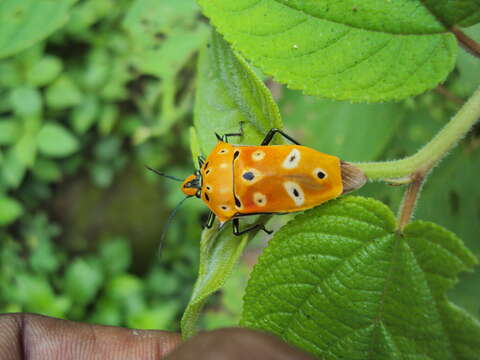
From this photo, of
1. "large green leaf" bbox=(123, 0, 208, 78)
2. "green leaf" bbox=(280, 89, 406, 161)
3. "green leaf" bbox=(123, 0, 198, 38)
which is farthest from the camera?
"large green leaf" bbox=(123, 0, 208, 78)

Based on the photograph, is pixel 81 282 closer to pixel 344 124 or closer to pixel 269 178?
pixel 344 124

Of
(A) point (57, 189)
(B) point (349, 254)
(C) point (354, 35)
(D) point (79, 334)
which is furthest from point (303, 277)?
(A) point (57, 189)

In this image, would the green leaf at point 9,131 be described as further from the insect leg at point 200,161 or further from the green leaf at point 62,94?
the insect leg at point 200,161

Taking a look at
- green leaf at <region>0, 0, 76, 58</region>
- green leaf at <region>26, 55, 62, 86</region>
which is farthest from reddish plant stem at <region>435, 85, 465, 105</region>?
green leaf at <region>26, 55, 62, 86</region>

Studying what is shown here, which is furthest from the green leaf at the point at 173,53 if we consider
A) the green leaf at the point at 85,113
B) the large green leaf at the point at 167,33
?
the green leaf at the point at 85,113

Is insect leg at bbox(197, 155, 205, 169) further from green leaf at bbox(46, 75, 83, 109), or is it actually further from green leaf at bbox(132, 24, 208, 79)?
green leaf at bbox(46, 75, 83, 109)

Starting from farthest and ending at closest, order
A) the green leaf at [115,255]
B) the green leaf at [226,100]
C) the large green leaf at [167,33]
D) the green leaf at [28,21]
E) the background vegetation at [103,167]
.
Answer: the green leaf at [115,255], the background vegetation at [103,167], the large green leaf at [167,33], the green leaf at [28,21], the green leaf at [226,100]
